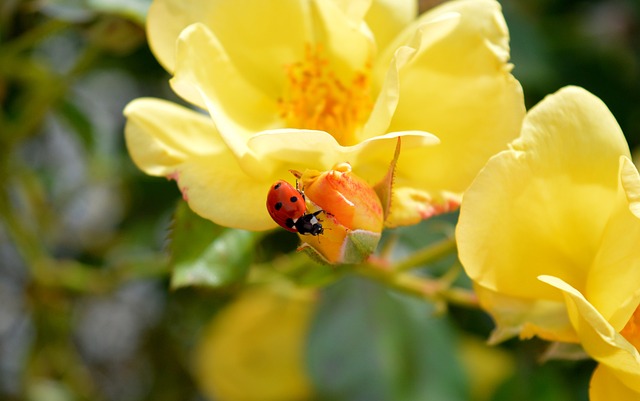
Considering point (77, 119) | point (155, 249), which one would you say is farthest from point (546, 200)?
point (155, 249)

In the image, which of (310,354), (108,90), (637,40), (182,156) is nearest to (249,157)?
(182,156)

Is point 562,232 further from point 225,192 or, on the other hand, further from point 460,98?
point 225,192

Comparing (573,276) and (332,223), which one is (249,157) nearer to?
(332,223)

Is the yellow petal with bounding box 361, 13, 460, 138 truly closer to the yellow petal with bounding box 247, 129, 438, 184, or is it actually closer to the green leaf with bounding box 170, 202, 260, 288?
the yellow petal with bounding box 247, 129, 438, 184

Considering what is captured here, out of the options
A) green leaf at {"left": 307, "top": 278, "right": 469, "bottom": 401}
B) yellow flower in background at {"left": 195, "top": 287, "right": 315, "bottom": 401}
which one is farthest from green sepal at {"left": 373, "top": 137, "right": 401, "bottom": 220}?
yellow flower in background at {"left": 195, "top": 287, "right": 315, "bottom": 401}

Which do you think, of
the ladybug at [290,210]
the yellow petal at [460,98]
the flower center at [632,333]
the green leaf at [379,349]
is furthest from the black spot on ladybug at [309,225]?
the green leaf at [379,349]

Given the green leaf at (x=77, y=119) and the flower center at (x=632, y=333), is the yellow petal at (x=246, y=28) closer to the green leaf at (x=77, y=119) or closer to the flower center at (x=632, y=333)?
the flower center at (x=632, y=333)
